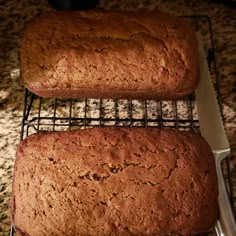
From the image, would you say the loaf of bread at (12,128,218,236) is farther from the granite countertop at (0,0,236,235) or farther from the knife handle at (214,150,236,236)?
the granite countertop at (0,0,236,235)

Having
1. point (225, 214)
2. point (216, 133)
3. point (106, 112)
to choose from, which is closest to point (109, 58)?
point (106, 112)

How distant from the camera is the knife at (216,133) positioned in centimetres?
99

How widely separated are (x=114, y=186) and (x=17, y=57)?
25.8 inches

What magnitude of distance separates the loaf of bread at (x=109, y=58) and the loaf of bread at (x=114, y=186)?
186 mm

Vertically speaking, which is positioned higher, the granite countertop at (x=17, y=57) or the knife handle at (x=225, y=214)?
the granite countertop at (x=17, y=57)

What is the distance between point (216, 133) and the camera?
1.09 metres

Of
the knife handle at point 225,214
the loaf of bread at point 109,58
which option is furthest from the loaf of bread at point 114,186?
the loaf of bread at point 109,58

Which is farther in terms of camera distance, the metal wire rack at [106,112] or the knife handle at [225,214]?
the metal wire rack at [106,112]

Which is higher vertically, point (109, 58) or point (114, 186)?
point (109, 58)

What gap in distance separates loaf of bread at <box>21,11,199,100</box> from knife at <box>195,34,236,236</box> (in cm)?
3

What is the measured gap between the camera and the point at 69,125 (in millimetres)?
1216

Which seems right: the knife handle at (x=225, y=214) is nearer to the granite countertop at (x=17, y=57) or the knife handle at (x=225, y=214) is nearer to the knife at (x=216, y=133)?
the knife at (x=216, y=133)

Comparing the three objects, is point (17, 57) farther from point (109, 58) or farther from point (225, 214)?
point (225, 214)

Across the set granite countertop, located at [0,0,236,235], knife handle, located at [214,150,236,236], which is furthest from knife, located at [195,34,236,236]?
granite countertop, located at [0,0,236,235]
